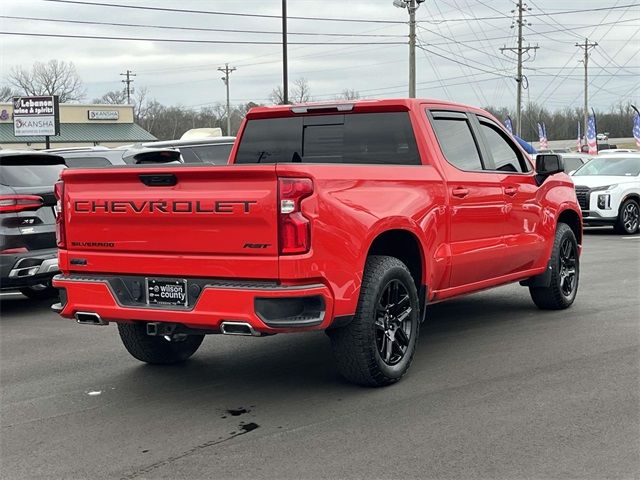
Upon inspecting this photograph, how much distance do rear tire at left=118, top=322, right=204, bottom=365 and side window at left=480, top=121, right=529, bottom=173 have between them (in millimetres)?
3104

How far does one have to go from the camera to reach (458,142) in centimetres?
723

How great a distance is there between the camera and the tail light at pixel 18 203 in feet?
29.8

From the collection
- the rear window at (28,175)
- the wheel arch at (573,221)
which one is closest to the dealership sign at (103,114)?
the rear window at (28,175)

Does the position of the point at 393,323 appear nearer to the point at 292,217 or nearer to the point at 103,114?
the point at 292,217

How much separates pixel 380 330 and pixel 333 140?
6.28 feet

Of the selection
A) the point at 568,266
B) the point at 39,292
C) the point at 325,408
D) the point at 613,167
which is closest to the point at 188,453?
the point at 325,408

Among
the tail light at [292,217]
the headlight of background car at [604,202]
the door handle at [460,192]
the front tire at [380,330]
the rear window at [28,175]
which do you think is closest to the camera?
the tail light at [292,217]

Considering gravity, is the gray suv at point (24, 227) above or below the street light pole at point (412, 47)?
below

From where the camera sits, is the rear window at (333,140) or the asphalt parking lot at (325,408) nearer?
the asphalt parking lot at (325,408)

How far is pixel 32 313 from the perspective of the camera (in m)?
9.85

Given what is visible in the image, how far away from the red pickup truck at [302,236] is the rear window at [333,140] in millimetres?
12

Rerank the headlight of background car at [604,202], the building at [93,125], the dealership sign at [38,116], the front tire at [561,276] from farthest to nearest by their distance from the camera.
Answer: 1. the building at [93,125]
2. the dealership sign at [38,116]
3. the headlight of background car at [604,202]
4. the front tire at [561,276]

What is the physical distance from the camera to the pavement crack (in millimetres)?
4398

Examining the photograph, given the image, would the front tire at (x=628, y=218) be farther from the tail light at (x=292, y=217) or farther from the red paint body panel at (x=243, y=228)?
the tail light at (x=292, y=217)
